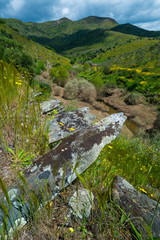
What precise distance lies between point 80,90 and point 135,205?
16345mm

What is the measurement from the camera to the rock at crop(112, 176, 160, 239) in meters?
1.38

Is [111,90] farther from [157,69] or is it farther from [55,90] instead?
[55,90]

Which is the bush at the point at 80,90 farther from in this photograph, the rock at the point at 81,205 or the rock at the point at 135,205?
the rock at the point at 81,205

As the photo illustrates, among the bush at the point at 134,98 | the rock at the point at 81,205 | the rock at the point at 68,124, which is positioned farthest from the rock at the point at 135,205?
the bush at the point at 134,98

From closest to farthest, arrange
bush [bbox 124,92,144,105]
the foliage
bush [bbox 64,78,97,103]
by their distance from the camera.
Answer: the foliage → bush [bbox 124,92,144,105] → bush [bbox 64,78,97,103]

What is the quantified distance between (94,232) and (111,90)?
1927 centimetres

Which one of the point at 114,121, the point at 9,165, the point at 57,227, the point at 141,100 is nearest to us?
the point at 57,227

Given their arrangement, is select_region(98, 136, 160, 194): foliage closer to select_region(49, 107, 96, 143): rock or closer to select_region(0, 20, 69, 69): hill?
select_region(49, 107, 96, 143): rock

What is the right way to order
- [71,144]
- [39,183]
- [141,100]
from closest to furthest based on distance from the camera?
1. [39,183]
2. [71,144]
3. [141,100]

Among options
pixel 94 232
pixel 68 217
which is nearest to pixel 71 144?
pixel 68 217

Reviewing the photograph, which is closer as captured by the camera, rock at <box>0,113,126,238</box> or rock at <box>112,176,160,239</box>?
rock at <box>0,113,126,238</box>

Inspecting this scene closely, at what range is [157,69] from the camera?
58.6ft

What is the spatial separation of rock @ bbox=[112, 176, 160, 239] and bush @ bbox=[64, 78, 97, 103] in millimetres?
15446

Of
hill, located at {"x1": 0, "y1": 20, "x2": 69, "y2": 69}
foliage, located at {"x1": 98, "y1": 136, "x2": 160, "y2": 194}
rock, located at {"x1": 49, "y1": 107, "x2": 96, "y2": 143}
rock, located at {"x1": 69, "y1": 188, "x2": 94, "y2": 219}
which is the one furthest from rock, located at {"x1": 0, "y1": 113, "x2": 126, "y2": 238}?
hill, located at {"x1": 0, "y1": 20, "x2": 69, "y2": 69}
